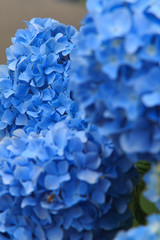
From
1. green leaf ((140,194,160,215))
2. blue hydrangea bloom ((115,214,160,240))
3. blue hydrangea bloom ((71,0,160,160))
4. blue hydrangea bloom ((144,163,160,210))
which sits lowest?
green leaf ((140,194,160,215))

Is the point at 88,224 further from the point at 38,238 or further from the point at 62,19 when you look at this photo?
the point at 62,19

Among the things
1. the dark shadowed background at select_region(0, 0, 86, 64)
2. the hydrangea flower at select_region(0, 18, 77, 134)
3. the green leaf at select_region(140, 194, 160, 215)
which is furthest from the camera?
the dark shadowed background at select_region(0, 0, 86, 64)

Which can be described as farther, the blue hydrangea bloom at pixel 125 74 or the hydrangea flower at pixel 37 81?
the hydrangea flower at pixel 37 81

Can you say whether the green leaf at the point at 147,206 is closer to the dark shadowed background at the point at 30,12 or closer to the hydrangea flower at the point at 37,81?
the hydrangea flower at the point at 37,81

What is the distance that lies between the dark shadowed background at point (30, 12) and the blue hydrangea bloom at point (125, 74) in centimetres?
233

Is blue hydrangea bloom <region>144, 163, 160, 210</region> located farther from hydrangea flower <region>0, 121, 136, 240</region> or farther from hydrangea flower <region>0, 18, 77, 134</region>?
hydrangea flower <region>0, 18, 77, 134</region>

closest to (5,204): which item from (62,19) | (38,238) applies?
(38,238)

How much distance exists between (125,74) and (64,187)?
0.54ft

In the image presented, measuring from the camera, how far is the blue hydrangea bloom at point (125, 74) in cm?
42

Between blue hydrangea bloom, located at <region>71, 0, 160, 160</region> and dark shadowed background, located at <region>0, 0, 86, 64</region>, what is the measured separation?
233 cm

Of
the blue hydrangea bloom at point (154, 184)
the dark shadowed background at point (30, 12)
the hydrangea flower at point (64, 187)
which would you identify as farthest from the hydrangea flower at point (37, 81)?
the dark shadowed background at point (30, 12)

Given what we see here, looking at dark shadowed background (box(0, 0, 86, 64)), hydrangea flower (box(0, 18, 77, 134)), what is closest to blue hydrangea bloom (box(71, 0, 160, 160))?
hydrangea flower (box(0, 18, 77, 134))

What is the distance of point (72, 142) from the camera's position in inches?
20.6

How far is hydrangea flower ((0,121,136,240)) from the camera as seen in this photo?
0.51m
